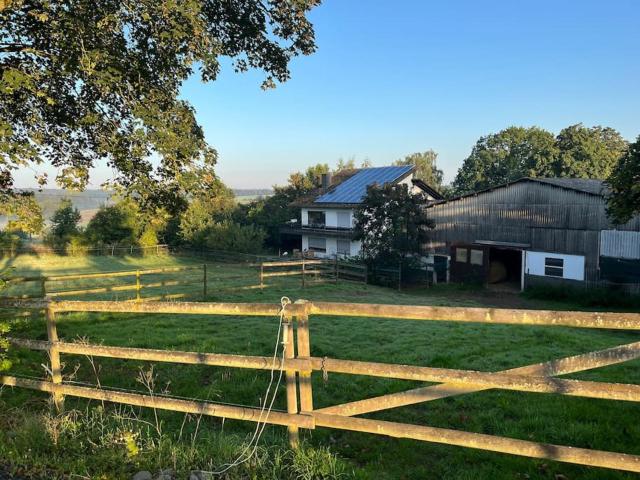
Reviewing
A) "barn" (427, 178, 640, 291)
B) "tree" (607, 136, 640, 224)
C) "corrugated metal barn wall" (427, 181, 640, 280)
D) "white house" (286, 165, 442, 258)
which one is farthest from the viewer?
"white house" (286, 165, 442, 258)

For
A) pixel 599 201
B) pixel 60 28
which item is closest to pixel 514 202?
pixel 599 201

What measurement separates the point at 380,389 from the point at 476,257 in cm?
2659

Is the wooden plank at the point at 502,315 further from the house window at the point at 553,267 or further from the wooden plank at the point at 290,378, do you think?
the house window at the point at 553,267

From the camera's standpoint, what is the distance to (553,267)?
27609 mm

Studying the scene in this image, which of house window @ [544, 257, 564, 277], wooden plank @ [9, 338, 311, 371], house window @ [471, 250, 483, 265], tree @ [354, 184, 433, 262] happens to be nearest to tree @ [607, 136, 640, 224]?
wooden plank @ [9, 338, 311, 371]

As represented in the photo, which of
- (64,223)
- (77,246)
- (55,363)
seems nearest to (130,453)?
(55,363)

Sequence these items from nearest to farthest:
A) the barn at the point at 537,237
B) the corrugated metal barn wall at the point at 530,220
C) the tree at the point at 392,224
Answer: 1. the barn at the point at 537,237
2. the corrugated metal barn wall at the point at 530,220
3. the tree at the point at 392,224

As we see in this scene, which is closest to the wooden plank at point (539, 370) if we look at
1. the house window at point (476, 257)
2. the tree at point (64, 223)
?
the house window at point (476, 257)

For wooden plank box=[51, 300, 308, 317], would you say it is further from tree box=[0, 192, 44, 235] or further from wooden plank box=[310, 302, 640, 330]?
tree box=[0, 192, 44, 235]

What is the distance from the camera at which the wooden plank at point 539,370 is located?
9.91 feet

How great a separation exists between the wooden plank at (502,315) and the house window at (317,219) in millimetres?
42110

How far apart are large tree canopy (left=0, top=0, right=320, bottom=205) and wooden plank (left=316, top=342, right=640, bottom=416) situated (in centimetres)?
377

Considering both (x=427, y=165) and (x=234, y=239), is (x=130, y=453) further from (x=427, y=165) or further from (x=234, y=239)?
(x=427, y=165)

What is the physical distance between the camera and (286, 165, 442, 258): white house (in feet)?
141
